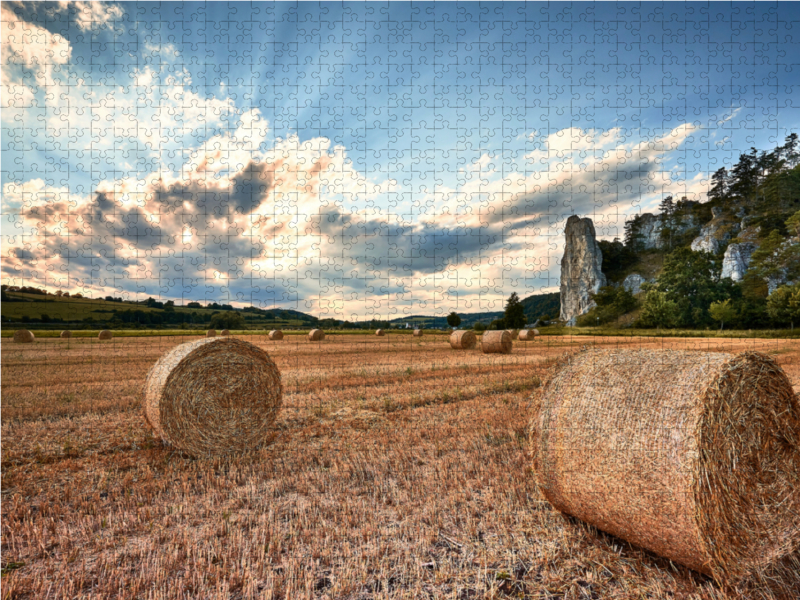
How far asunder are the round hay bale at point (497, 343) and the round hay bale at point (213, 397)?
1464 centimetres

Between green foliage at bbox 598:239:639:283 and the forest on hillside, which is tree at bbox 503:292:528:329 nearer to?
the forest on hillside

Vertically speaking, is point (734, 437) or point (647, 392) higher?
point (647, 392)

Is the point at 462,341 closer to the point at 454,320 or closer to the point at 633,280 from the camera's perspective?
the point at 454,320

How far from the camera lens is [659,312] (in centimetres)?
3444

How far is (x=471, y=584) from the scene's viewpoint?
3.08 metres

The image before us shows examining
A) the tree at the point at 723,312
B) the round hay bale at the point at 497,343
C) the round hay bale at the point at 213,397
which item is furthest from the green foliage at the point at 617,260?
the round hay bale at the point at 213,397

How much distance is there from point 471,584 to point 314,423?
5.40 m

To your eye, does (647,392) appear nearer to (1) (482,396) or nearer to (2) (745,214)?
(1) (482,396)

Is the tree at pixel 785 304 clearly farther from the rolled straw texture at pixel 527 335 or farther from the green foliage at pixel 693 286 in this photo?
the rolled straw texture at pixel 527 335

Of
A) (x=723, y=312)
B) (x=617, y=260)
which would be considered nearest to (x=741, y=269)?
(x=723, y=312)

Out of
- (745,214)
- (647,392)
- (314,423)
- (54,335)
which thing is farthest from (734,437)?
(745,214)

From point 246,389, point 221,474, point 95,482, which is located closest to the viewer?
point 95,482

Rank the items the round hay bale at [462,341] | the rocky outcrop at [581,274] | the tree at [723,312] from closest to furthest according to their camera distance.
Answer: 1. the round hay bale at [462,341]
2. the tree at [723,312]
3. the rocky outcrop at [581,274]

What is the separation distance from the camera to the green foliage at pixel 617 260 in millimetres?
82375
